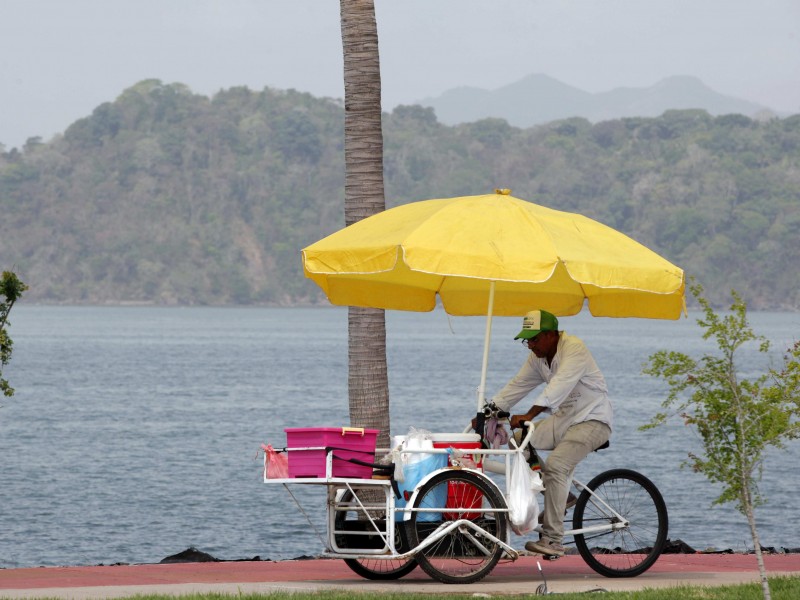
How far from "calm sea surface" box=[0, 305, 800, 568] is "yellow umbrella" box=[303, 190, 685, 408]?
207cm

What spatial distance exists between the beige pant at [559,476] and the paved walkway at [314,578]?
0.38 m

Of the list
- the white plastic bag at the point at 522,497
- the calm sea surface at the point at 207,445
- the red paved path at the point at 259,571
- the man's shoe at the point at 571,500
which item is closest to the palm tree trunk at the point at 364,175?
the calm sea surface at the point at 207,445

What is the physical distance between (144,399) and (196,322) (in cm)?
12199

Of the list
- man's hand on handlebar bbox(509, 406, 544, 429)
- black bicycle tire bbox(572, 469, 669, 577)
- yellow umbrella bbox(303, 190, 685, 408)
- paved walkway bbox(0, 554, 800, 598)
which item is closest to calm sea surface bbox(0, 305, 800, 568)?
yellow umbrella bbox(303, 190, 685, 408)

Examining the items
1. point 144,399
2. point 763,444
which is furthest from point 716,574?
point 144,399

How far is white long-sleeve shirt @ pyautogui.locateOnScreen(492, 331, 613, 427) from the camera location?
9586mm

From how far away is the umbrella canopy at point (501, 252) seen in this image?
9.26 m

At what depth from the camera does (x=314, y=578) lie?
9.98 meters

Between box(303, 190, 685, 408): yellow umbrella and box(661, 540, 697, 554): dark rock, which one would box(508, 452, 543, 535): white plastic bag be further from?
box(661, 540, 697, 554): dark rock

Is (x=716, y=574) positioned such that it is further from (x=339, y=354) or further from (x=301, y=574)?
(x=339, y=354)

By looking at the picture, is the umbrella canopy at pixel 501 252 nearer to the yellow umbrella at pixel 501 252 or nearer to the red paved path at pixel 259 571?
the yellow umbrella at pixel 501 252

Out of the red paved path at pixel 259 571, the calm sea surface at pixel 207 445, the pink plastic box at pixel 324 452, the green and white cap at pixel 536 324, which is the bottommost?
the calm sea surface at pixel 207 445

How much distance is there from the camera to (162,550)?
26031 mm

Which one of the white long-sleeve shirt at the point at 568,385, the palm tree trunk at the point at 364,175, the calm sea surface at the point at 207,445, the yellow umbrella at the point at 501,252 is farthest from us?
the calm sea surface at the point at 207,445
